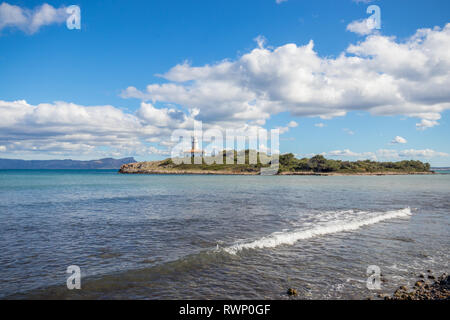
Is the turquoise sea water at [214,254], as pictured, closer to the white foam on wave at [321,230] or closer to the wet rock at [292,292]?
the white foam on wave at [321,230]

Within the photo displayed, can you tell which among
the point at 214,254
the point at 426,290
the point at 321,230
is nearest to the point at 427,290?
the point at 426,290

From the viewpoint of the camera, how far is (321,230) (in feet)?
66.1

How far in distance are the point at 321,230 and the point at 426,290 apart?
32.7 ft

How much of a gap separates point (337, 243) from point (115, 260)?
12.9m

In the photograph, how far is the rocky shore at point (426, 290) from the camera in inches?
374

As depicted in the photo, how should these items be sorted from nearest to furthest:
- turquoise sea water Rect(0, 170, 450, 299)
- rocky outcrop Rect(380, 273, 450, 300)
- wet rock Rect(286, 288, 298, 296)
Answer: rocky outcrop Rect(380, 273, 450, 300), wet rock Rect(286, 288, 298, 296), turquoise sea water Rect(0, 170, 450, 299)

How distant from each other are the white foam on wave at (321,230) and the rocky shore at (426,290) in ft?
23.0

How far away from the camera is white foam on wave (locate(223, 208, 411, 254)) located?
53.1ft

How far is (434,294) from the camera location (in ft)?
32.0

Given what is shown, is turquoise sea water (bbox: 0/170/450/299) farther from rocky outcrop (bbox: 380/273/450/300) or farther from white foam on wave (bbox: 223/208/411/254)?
rocky outcrop (bbox: 380/273/450/300)

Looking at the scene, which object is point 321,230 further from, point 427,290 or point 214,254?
point 427,290

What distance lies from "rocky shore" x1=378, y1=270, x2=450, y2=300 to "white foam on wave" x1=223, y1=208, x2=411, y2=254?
275 inches

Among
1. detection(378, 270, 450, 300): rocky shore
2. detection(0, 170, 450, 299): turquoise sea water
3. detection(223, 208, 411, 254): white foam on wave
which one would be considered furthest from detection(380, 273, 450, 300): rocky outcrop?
detection(223, 208, 411, 254): white foam on wave
